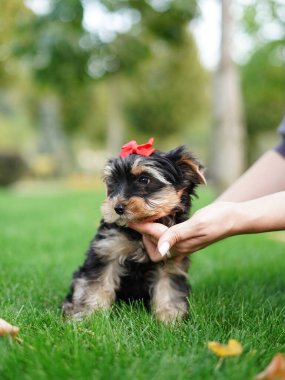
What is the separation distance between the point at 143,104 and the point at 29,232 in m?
29.6

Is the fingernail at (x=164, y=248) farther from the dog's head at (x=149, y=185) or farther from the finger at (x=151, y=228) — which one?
the dog's head at (x=149, y=185)

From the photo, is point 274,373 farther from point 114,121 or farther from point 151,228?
point 114,121

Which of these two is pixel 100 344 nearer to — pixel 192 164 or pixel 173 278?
pixel 173 278

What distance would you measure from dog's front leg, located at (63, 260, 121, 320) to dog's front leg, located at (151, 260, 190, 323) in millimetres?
303

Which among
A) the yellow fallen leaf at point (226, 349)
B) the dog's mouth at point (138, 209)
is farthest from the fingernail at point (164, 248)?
the yellow fallen leaf at point (226, 349)

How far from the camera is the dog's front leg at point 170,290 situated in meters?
3.40

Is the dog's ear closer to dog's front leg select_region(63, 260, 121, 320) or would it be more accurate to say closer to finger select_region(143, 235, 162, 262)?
finger select_region(143, 235, 162, 262)

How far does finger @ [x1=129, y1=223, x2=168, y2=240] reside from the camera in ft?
10.4

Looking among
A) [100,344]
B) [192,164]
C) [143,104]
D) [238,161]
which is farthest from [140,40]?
[100,344]

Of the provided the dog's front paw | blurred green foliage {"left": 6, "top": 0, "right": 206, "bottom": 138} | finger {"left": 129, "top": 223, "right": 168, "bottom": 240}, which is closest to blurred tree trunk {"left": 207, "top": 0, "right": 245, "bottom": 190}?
blurred green foliage {"left": 6, "top": 0, "right": 206, "bottom": 138}

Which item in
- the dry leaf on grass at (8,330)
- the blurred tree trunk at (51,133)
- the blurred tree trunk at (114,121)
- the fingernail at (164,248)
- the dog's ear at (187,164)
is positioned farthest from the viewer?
the blurred tree trunk at (51,133)

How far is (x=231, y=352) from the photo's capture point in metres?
2.34

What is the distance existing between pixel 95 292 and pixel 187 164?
3.74 feet

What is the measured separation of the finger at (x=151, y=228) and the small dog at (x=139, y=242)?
0.20ft
